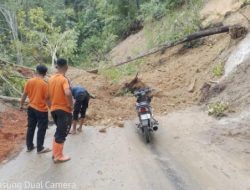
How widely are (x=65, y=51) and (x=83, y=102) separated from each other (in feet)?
45.2

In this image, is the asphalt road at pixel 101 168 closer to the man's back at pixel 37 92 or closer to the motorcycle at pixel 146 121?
the motorcycle at pixel 146 121

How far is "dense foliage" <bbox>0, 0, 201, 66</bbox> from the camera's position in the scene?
24797 millimetres

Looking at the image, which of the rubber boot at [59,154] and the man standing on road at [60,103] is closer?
the man standing on road at [60,103]

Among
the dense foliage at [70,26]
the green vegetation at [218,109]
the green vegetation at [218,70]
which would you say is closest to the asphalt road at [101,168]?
the green vegetation at [218,109]

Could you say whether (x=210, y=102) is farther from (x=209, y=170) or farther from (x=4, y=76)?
(x=4, y=76)

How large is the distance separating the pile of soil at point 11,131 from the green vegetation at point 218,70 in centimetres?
593

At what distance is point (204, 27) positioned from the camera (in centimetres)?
1875

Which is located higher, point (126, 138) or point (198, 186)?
point (126, 138)

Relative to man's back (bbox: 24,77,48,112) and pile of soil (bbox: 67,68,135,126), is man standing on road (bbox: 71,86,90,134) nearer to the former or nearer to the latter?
pile of soil (bbox: 67,68,135,126)

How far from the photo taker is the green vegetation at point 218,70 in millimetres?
13804

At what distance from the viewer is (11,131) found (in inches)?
450

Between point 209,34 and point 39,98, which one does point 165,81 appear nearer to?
point 209,34

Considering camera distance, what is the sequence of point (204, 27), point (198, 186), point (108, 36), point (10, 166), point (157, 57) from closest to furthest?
point (198, 186) < point (10, 166) < point (204, 27) < point (157, 57) < point (108, 36)

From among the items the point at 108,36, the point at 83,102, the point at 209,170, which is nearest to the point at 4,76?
the point at 83,102
